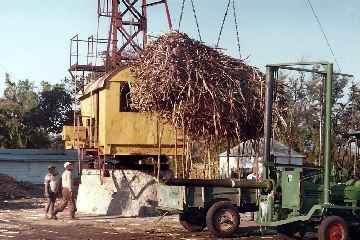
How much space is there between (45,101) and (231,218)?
138ft

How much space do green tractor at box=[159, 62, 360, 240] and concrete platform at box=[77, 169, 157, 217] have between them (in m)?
4.49

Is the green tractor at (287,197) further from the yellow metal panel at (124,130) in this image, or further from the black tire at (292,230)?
the yellow metal panel at (124,130)

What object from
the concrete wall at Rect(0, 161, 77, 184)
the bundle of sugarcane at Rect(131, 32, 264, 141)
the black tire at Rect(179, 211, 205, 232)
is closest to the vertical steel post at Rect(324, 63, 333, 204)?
the black tire at Rect(179, 211, 205, 232)

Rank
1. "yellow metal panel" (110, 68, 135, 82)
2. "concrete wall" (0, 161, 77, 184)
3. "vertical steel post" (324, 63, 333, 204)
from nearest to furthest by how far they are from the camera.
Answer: "vertical steel post" (324, 63, 333, 204) → "yellow metal panel" (110, 68, 135, 82) → "concrete wall" (0, 161, 77, 184)

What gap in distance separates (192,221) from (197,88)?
3375 mm

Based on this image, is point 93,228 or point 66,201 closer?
point 93,228

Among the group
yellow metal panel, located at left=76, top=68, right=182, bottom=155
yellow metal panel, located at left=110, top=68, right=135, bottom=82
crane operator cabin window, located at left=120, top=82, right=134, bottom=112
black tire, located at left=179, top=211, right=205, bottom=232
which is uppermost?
yellow metal panel, located at left=110, top=68, right=135, bottom=82

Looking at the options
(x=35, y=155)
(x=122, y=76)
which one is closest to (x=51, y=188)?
(x=122, y=76)

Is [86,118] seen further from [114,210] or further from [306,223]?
[306,223]

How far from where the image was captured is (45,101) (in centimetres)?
5516

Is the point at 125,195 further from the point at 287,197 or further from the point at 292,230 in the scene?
the point at 287,197

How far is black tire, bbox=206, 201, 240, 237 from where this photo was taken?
14.9 m

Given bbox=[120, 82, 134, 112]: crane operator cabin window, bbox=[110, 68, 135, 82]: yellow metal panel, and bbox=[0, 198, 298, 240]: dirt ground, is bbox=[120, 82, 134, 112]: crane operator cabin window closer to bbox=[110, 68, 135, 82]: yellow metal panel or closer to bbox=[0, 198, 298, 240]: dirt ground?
bbox=[110, 68, 135, 82]: yellow metal panel

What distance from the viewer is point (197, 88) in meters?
16.7
